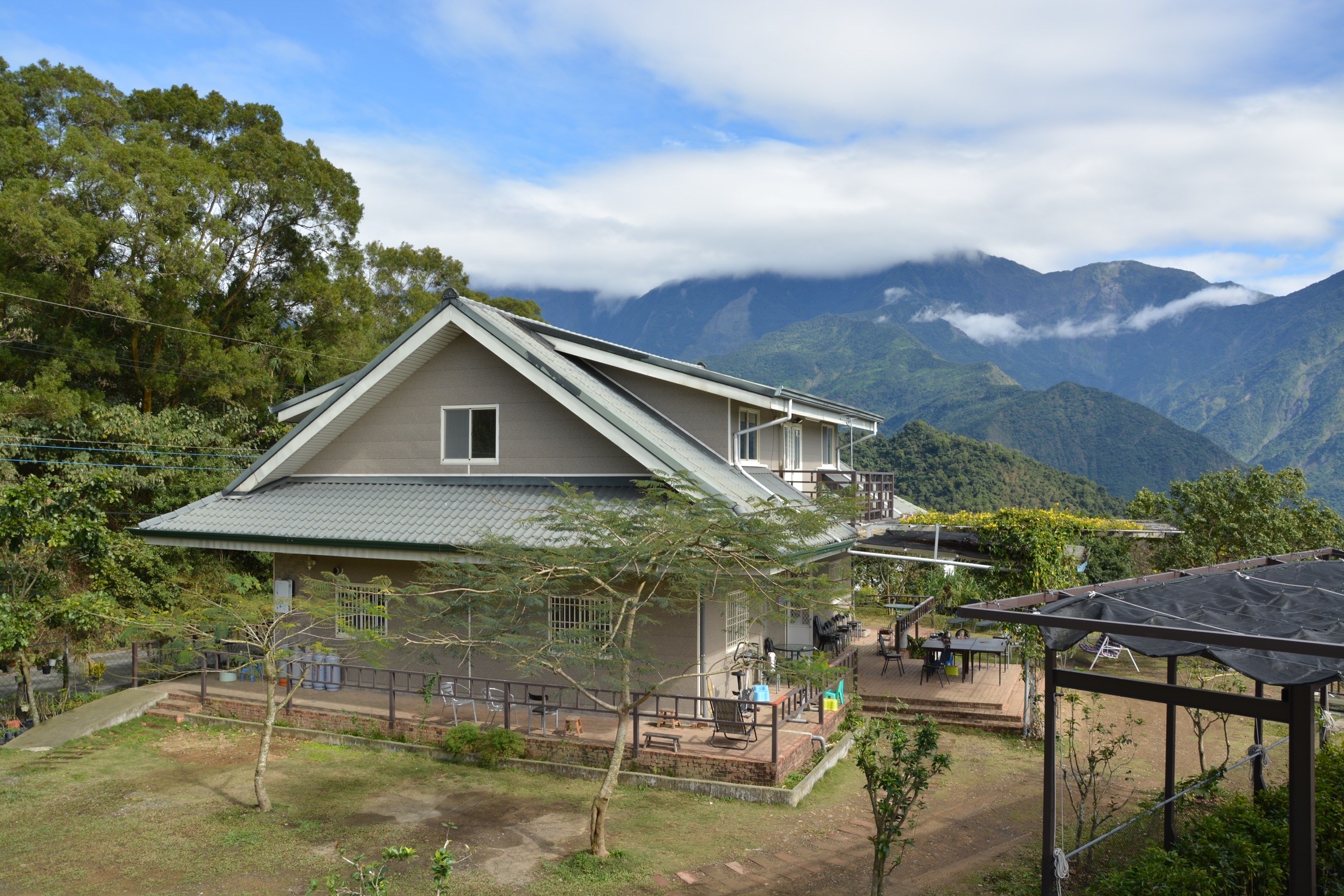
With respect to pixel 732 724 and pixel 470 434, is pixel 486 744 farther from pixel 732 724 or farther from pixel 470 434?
pixel 470 434

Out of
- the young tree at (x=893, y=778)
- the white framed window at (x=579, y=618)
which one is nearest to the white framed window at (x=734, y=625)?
the white framed window at (x=579, y=618)

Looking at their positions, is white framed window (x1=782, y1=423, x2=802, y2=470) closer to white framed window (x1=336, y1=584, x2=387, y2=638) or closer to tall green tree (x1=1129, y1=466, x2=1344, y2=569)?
white framed window (x1=336, y1=584, x2=387, y2=638)

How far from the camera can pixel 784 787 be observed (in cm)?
1164

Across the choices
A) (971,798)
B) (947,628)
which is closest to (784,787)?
(971,798)

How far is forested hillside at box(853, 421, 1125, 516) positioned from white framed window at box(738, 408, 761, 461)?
99.5ft

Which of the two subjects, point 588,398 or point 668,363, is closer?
point 588,398

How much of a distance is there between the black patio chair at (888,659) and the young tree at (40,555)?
47.1 ft

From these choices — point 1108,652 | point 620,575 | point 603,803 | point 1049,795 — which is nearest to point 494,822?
point 603,803

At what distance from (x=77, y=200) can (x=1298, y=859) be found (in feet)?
87.5

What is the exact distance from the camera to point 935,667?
A: 58.9 ft

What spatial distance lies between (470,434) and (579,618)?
410 cm

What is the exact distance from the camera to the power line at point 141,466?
21233 millimetres

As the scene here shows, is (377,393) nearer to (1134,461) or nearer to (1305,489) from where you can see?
(1305,489)

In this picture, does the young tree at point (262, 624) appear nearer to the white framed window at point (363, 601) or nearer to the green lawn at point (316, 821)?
the green lawn at point (316, 821)
